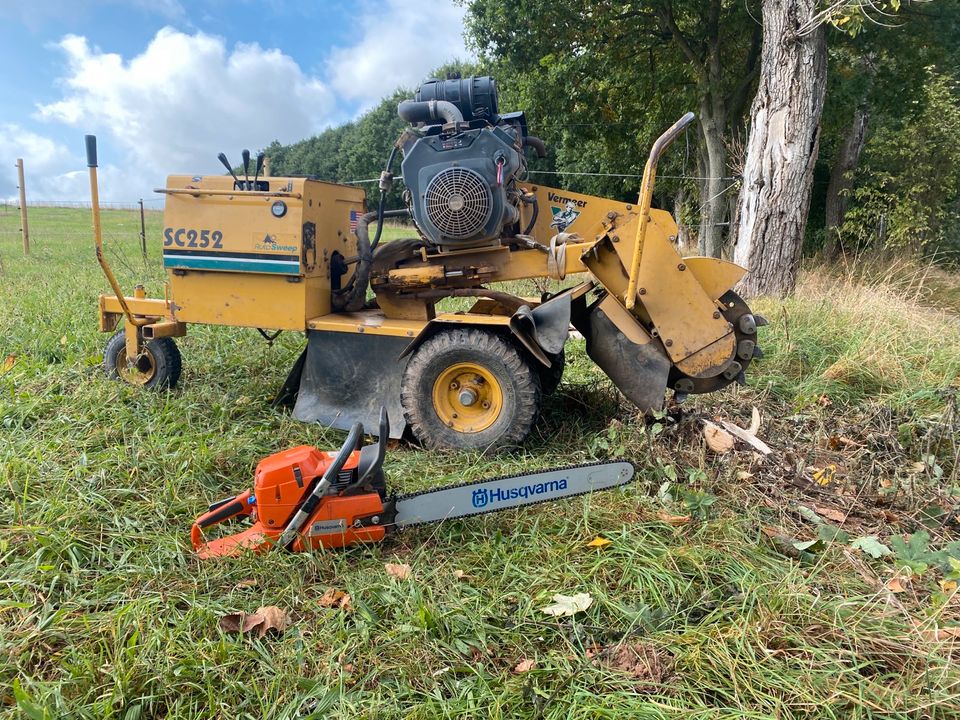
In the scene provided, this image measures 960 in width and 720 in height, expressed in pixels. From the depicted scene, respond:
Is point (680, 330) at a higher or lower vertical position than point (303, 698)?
higher

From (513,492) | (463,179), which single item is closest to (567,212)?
(463,179)

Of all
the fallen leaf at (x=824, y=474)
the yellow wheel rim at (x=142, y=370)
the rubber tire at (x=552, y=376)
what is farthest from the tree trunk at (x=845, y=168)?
the yellow wheel rim at (x=142, y=370)

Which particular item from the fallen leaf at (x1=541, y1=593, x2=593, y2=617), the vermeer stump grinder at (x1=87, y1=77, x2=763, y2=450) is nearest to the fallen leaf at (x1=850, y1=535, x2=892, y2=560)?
the vermeer stump grinder at (x1=87, y1=77, x2=763, y2=450)

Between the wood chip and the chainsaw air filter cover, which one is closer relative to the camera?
the wood chip

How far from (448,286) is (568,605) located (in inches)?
100

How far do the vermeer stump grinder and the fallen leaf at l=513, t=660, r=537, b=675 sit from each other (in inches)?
70.3

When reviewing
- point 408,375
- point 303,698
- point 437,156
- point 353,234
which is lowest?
point 303,698

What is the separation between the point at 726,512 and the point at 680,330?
1.13 m

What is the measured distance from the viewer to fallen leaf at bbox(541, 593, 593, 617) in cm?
241

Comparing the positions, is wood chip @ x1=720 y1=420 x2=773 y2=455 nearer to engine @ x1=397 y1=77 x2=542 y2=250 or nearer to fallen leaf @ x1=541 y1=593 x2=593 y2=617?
fallen leaf @ x1=541 y1=593 x2=593 y2=617

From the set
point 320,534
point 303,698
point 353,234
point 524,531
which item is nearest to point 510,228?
point 353,234

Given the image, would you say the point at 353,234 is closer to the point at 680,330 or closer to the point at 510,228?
the point at 510,228

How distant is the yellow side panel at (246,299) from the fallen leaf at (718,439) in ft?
9.12

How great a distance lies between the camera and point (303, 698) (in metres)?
2.08
